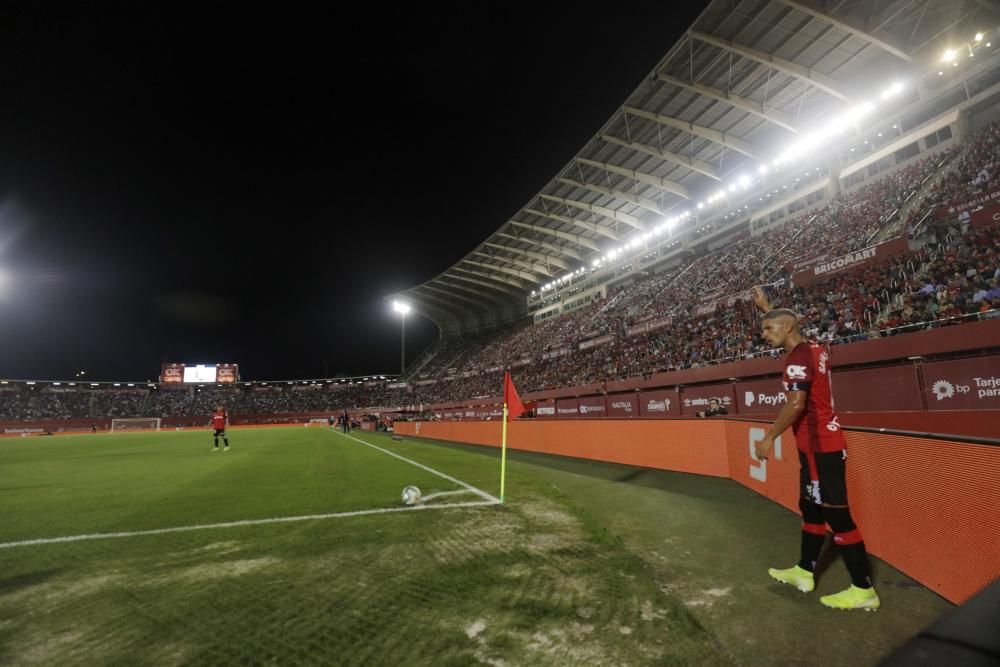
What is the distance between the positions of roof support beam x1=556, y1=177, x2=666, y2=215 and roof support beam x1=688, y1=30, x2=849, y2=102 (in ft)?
41.4

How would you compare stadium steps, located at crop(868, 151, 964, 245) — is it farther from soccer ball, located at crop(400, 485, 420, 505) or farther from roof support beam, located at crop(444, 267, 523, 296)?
roof support beam, located at crop(444, 267, 523, 296)

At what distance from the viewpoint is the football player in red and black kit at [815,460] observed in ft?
10.1

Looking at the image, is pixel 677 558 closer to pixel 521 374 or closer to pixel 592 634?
pixel 592 634

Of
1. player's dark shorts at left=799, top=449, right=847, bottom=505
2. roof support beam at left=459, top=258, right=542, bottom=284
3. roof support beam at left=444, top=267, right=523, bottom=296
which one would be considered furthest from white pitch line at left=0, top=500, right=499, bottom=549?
roof support beam at left=444, top=267, right=523, bottom=296

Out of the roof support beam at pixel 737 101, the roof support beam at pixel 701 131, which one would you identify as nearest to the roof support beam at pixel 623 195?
the roof support beam at pixel 701 131

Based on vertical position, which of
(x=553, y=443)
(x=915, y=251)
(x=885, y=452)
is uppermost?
(x=915, y=251)

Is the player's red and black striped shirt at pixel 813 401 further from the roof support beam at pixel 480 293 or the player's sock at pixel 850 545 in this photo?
the roof support beam at pixel 480 293

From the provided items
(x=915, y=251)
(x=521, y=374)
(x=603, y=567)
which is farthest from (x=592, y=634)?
(x=521, y=374)

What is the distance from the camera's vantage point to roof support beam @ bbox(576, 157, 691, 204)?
31828 mm

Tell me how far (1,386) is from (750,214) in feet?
300

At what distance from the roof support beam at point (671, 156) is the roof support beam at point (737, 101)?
15.9 feet

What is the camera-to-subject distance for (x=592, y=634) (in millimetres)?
2578

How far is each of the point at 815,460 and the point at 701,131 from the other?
94.2 ft

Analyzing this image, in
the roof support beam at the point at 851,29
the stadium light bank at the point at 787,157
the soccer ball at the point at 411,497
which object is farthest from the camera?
the stadium light bank at the point at 787,157
